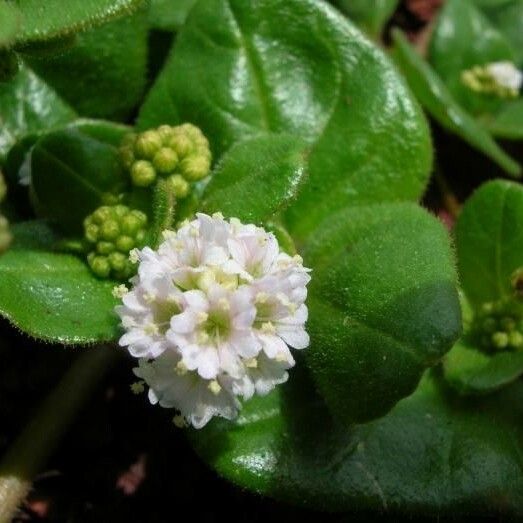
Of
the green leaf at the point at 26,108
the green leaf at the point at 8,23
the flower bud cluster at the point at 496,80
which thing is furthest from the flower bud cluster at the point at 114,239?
the flower bud cluster at the point at 496,80

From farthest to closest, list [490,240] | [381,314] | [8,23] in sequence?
[490,240] < [381,314] < [8,23]

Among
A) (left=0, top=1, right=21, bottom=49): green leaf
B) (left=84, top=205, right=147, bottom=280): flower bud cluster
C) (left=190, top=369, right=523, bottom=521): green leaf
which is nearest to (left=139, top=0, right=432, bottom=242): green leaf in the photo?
(left=84, top=205, right=147, bottom=280): flower bud cluster

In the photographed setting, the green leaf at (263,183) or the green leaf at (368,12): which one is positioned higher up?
the green leaf at (263,183)

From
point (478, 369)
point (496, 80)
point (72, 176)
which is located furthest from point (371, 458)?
point (496, 80)

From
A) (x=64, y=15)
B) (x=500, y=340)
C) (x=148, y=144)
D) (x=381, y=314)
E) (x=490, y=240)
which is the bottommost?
(x=500, y=340)

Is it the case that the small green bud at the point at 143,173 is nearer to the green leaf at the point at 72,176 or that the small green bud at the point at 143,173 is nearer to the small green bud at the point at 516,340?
the green leaf at the point at 72,176

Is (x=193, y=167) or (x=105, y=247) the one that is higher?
(x=193, y=167)

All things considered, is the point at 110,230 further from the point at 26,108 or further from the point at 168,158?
the point at 26,108

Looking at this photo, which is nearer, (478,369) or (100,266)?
(100,266)
